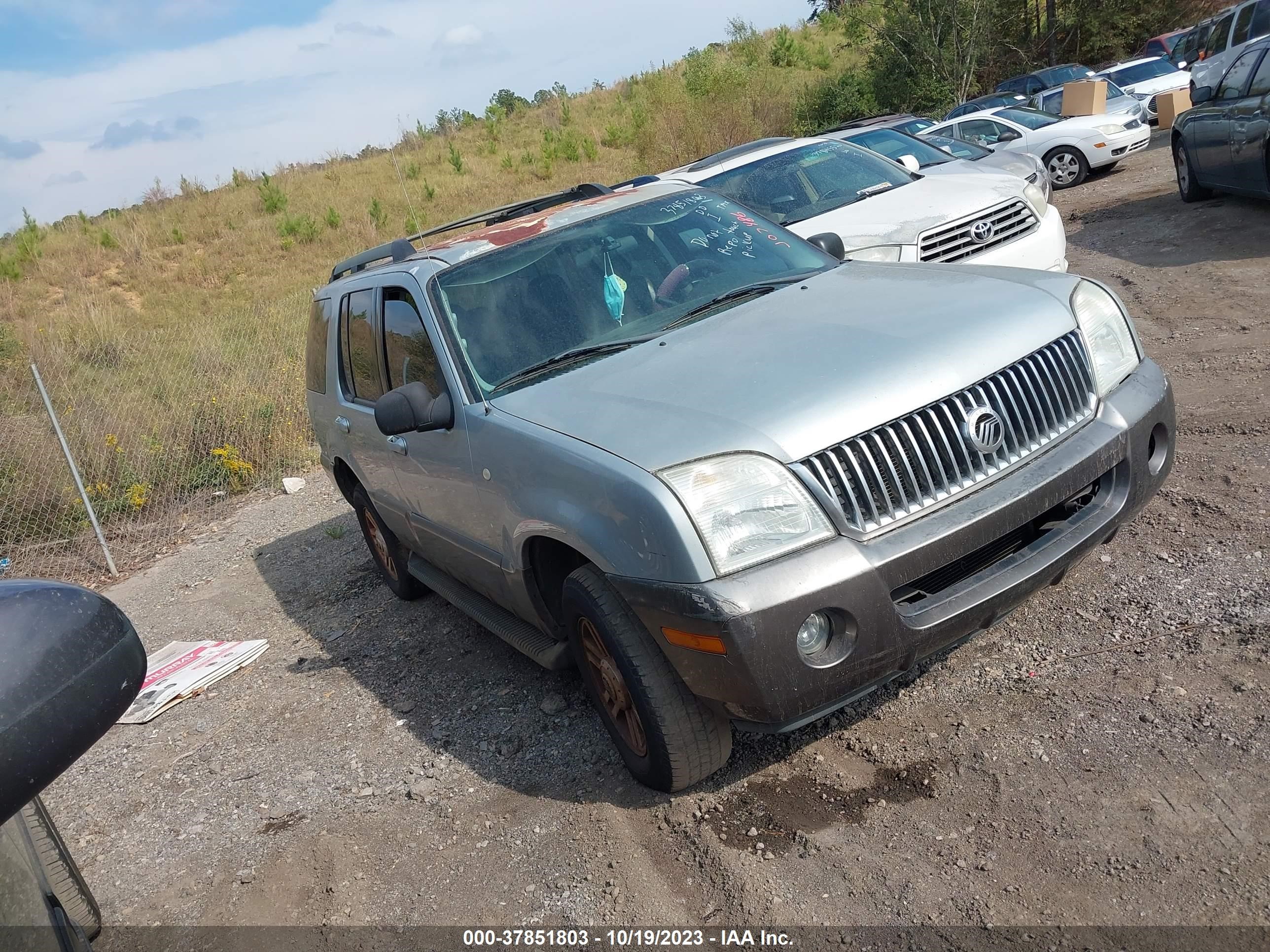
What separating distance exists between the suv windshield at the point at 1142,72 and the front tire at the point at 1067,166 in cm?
755

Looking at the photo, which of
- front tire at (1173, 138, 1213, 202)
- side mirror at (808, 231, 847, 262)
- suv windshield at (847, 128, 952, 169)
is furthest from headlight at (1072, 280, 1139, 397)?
front tire at (1173, 138, 1213, 202)

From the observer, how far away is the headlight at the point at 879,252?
23.6ft

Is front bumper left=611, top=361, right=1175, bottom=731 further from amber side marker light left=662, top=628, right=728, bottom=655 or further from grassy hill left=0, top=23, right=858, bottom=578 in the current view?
grassy hill left=0, top=23, right=858, bottom=578

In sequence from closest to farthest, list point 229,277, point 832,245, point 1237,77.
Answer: point 832,245 → point 1237,77 → point 229,277

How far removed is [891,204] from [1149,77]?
17503 millimetres

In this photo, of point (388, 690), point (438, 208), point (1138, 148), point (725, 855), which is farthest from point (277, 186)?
point (725, 855)

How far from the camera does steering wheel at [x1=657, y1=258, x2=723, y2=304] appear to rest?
166 inches

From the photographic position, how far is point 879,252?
7.25 meters

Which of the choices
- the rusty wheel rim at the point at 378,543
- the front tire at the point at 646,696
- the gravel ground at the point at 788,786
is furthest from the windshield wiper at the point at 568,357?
the rusty wheel rim at the point at 378,543

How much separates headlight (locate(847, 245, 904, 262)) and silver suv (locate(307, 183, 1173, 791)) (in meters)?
2.75

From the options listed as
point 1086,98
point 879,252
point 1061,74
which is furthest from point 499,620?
point 1061,74

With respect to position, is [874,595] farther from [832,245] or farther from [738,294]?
[832,245]

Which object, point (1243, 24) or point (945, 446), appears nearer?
point (945, 446)

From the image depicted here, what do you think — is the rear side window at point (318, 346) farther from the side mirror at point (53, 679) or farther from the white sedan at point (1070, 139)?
the white sedan at point (1070, 139)
